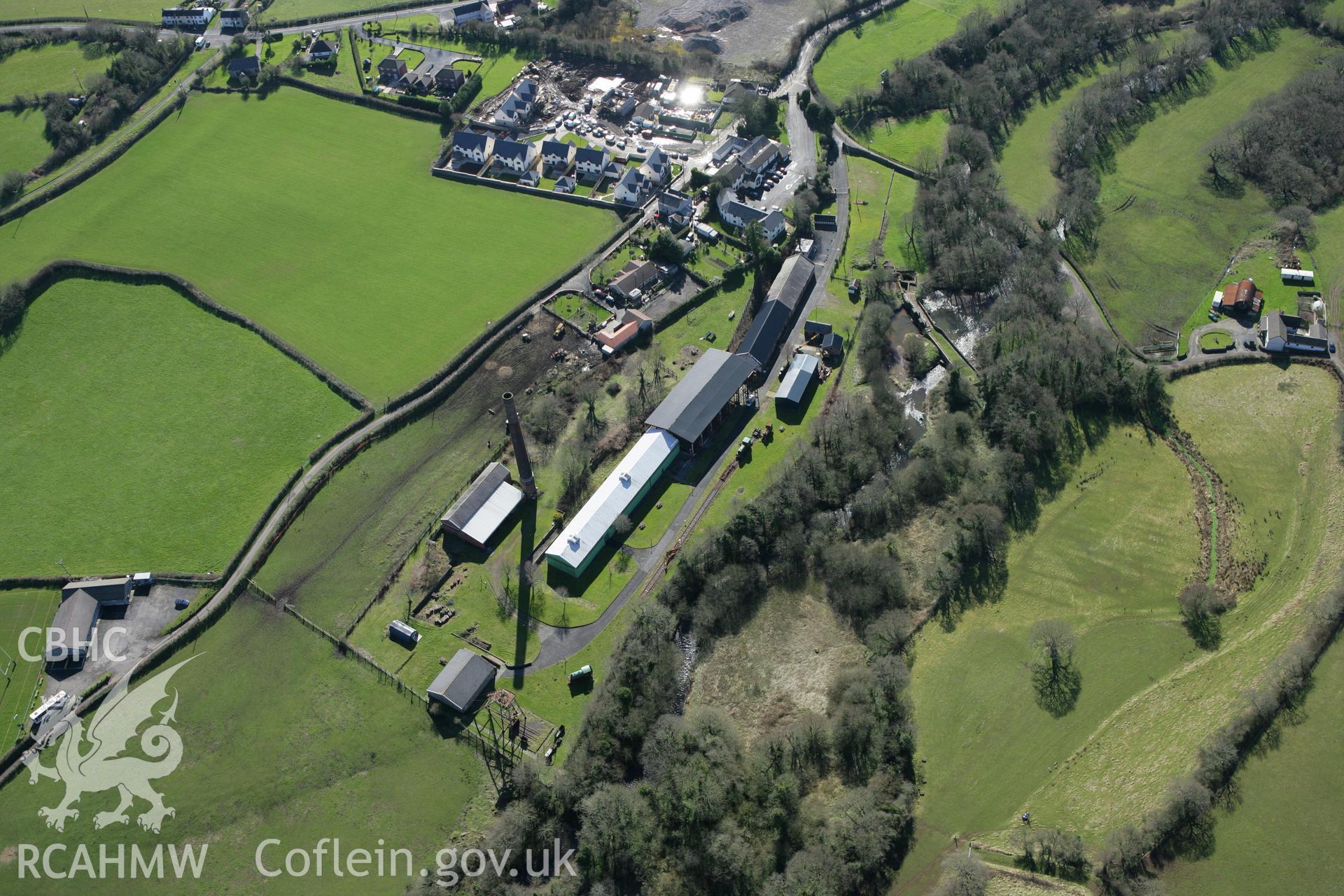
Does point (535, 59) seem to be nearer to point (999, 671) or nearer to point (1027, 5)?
point (1027, 5)

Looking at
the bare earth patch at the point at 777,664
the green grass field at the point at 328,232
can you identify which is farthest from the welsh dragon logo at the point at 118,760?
the bare earth patch at the point at 777,664

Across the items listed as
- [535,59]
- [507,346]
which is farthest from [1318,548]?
[535,59]

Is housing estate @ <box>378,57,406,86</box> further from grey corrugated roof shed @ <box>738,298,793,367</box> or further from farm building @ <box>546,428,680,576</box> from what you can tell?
farm building @ <box>546,428,680,576</box>

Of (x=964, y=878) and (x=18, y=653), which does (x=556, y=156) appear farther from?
(x=964, y=878)

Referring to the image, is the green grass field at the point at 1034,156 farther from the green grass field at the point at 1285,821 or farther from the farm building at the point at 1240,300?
the green grass field at the point at 1285,821

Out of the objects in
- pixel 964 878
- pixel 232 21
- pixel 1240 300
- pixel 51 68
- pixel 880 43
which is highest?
pixel 880 43

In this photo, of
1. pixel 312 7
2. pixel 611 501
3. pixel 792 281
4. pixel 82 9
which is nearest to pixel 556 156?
pixel 792 281

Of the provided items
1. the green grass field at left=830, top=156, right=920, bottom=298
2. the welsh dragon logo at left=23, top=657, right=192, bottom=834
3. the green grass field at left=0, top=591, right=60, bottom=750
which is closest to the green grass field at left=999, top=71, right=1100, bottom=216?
the green grass field at left=830, top=156, right=920, bottom=298
